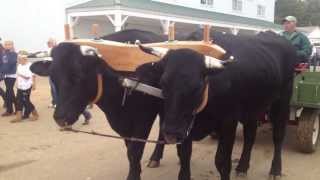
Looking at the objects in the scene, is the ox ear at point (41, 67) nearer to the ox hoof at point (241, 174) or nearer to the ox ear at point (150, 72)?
the ox ear at point (150, 72)

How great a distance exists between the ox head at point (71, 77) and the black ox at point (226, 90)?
49 cm

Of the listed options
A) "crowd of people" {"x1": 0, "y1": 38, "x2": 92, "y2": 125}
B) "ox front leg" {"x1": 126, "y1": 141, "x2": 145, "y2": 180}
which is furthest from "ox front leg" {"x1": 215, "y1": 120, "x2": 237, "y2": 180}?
"crowd of people" {"x1": 0, "y1": 38, "x2": 92, "y2": 125}

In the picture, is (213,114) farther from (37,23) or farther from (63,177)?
(37,23)

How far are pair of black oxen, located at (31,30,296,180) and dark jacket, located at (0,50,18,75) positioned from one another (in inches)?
232

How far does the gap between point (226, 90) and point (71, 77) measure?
1.52m

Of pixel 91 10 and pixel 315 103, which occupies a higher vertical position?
pixel 91 10

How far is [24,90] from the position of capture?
388 inches

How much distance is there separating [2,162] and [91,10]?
612 inches

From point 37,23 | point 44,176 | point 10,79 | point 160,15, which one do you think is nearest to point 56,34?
point 37,23

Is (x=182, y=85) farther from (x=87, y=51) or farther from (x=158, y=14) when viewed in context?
(x=158, y=14)

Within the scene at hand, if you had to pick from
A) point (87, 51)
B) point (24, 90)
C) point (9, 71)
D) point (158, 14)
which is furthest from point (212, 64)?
point (158, 14)

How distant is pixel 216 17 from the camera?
1186 inches

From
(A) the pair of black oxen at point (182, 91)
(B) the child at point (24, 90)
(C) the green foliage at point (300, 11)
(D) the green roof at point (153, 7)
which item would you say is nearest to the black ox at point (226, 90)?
(A) the pair of black oxen at point (182, 91)

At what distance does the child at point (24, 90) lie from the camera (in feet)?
32.1
